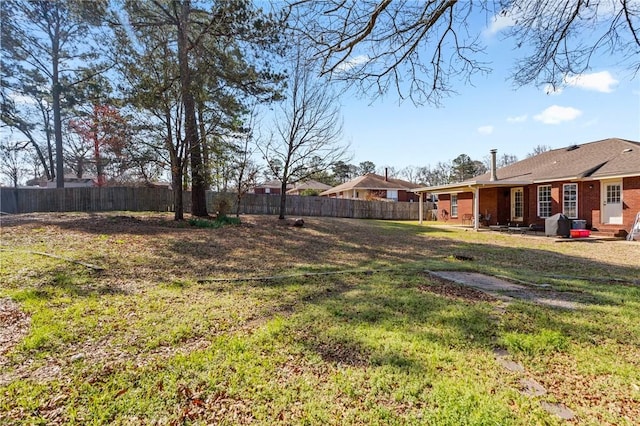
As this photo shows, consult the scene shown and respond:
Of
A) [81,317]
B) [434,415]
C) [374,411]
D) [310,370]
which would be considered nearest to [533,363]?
[434,415]

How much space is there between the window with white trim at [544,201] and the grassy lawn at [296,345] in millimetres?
9405

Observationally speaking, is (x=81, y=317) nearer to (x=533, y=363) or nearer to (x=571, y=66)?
(x=533, y=363)

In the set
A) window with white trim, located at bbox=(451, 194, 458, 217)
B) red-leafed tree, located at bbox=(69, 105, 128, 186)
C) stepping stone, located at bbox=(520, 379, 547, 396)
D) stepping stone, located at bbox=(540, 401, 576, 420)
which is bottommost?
A: stepping stone, located at bbox=(540, 401, 576, 420)

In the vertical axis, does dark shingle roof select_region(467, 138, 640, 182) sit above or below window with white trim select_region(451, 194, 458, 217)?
above

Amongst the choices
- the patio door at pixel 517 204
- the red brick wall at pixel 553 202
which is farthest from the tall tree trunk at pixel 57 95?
the patio door at pixel 517 204

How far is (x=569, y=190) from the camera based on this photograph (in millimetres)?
14320

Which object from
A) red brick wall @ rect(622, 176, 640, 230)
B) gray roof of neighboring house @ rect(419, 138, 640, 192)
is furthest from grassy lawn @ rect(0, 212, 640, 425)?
gray roof of neighboring house @ rect(419, 138, 640, 192)

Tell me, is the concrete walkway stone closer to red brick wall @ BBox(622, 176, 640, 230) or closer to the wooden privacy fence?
the wooden privacy fence

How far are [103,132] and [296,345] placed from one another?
1665cm

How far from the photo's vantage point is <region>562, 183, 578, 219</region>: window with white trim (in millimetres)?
14148

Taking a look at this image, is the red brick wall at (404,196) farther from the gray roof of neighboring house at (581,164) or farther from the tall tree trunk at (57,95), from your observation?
the tall tree trunk at (57,95)

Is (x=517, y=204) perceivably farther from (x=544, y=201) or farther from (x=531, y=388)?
(x=531, y=388)

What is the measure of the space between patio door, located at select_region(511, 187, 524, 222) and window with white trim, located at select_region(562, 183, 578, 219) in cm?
223

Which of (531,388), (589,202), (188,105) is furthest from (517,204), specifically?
(531,388)
